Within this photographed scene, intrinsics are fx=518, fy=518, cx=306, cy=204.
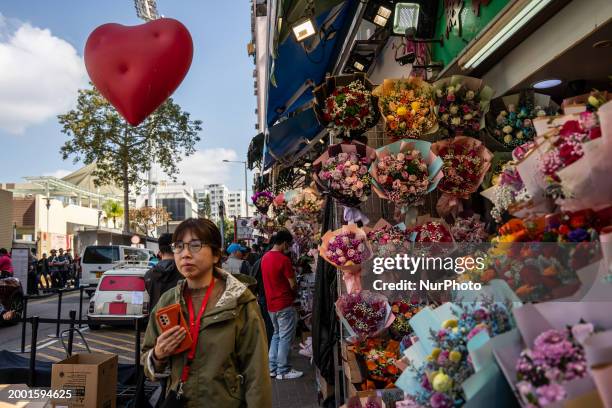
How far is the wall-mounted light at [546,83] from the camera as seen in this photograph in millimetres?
4441

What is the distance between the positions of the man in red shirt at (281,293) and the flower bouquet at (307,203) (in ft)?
3.73

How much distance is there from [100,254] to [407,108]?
19.4 meters

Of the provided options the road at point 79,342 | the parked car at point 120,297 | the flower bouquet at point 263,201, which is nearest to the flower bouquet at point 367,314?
the road at point 79,342

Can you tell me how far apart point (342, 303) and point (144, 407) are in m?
1.90

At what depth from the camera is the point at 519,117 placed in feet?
13.2

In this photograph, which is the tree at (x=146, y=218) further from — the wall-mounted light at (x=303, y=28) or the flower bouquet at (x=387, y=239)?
the flower bouquet at (x=387, y=239)

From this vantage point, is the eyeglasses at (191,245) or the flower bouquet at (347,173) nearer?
the eyeglasses at (191,245)

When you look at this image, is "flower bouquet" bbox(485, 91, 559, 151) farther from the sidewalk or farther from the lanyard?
the sidewalk

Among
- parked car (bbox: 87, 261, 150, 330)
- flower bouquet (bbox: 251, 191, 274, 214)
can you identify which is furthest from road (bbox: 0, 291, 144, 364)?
flower bouquet (bbox: 251, 191, 274, 214)

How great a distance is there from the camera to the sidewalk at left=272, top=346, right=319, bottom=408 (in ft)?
19.7

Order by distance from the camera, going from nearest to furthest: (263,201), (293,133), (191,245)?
(191,245)
(293,133)
(263,201)

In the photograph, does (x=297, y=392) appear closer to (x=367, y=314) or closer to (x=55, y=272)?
(x=367, y=314)

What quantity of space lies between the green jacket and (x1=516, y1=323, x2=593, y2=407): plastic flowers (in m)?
1.73

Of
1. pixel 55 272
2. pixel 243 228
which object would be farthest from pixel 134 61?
pixel 55 272
